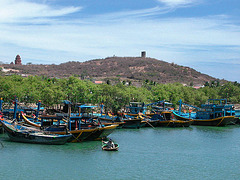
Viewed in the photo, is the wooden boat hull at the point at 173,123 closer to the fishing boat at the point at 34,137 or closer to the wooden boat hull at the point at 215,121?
the wooden boat hull at the point at 215,121

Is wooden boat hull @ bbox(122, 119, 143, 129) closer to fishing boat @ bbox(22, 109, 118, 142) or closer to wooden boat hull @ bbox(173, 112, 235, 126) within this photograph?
wooden boat hull @ bbox(173, 112, 235, 126)

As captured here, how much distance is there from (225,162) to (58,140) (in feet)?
67.9

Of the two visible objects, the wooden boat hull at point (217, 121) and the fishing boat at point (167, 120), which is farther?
the wooden boat hull at point (217, 121)

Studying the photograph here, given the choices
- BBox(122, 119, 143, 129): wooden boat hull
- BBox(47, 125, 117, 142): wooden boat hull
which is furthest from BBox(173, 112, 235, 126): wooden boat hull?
BBox(47, 125, 117, 142): wooden boat hull

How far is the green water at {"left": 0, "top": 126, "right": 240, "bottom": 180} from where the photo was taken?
33.0 meters

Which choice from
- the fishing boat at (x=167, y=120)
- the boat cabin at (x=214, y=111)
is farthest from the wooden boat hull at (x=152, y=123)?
the boat cabin at (x=214, y=111)

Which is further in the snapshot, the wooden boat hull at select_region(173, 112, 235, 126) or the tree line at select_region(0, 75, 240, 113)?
the tree line at select_region(0, 75, 240, 113)

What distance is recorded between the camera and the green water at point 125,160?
108 ft

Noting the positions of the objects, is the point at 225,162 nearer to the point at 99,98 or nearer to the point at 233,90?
the point at 99,98

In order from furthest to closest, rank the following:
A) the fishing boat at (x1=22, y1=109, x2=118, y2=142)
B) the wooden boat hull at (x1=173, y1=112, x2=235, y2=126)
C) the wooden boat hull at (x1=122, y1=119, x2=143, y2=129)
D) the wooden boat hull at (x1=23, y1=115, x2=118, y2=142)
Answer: the wooden boat hull at (x1=173, y1=112, x2=235, y2=126) → the wooden boat hull at (x1=122, y1=119, x2=143, y2=129) → the fishing boat at (x1=22, y1=109, x2=118, y2=142) → the wooden boat hull at (x1=23, y1=115, x2=118, y2=142)

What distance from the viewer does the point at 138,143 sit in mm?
48750

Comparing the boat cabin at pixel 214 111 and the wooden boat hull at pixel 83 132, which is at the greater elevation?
the boat cabin at pixel 214 111

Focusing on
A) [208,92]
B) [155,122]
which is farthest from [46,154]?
[208,92]

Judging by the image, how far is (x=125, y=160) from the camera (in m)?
38.2
